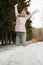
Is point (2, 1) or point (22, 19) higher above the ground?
point (2, 1)

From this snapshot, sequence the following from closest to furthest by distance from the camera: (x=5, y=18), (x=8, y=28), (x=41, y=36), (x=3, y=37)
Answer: (x=5, y=18) < (x=8, y=28) < (x=3, y=37) < (x=41, y=36)

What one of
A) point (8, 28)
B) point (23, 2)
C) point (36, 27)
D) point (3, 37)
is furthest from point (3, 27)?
point (36, 27)

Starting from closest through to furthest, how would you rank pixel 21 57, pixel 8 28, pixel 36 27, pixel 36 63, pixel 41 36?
pixel 36 63, pixel 21 57, pixel 8 28, pixel 41 36, pixel 36 27

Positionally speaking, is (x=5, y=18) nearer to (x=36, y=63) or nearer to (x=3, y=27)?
(x=3, y=27)

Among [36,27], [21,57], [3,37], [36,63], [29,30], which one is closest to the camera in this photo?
[36,63]

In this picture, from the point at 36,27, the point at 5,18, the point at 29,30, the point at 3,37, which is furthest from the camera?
the point at 36,27

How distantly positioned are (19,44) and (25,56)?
3739 mm

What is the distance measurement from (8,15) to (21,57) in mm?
3378

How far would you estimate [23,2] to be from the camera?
1135 centimetres

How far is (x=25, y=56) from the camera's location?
245 inches

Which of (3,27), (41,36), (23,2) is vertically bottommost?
(41,36)

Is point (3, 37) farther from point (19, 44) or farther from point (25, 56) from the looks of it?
point (25, 56)

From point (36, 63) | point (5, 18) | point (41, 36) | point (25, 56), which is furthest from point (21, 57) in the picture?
point (41, 36)

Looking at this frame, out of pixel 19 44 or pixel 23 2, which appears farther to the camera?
pixel 23 2
